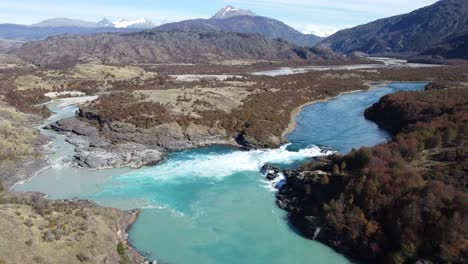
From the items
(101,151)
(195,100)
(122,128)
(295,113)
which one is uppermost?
(195,100)

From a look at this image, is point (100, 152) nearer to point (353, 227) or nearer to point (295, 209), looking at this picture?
point (295, 209)

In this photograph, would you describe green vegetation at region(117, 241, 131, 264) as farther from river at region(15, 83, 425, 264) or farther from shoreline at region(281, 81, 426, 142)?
shoreline at region(281, 81, 426, 142)

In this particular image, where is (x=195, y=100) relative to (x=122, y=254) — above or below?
above

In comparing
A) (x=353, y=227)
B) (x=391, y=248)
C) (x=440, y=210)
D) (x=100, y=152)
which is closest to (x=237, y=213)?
(x=353, y=227)

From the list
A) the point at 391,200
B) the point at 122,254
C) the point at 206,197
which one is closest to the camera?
the point at 122,254

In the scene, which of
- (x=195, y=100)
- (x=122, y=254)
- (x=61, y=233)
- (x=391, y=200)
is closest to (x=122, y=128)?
(x=195, y=100)

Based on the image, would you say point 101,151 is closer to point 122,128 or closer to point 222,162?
point 122,128
